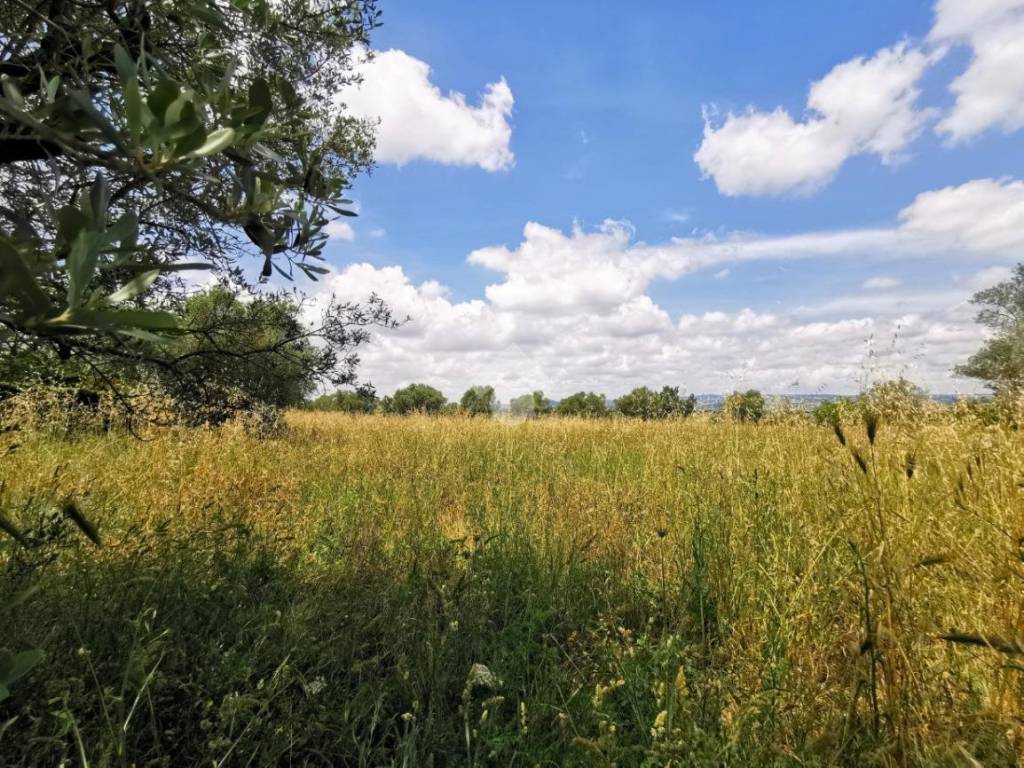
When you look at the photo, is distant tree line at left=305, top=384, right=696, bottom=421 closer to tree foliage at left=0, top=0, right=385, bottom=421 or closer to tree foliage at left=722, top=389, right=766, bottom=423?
tree foliage at left=722, top=389, right=766, bottom=423

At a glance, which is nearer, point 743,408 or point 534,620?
point 534,620

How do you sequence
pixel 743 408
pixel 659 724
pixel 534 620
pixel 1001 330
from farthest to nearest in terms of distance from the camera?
pixel 1001 330 → pixel 743 408 → pixel 534 620 → pixel 659 724

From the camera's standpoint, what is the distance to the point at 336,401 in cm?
2855

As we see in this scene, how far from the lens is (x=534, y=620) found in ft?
9.56

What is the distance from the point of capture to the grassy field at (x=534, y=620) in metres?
1.82

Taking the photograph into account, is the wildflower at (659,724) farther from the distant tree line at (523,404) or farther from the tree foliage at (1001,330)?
the tree foliage at (1001,330)

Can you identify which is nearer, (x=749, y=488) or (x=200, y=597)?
(x=200, y=597)

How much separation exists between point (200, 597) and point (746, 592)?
9.57 ft

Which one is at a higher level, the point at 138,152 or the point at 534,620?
the point at 138,152

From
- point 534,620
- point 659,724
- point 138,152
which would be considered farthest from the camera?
point 534,620

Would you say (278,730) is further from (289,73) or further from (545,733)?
(289,73)

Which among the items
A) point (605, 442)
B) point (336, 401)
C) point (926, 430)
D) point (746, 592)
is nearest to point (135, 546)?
point (746, 592)

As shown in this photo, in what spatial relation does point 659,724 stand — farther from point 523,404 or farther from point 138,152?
point 523,404

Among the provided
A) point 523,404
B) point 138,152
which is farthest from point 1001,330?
point 138,152
